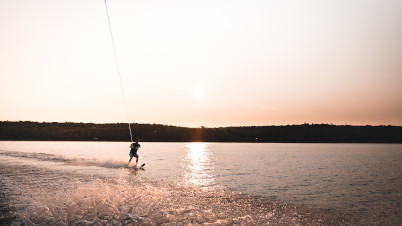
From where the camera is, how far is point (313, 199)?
12.8 meters

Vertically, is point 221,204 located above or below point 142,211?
below

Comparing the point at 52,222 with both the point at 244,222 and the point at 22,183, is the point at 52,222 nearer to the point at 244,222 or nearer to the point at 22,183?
the point at 244,222

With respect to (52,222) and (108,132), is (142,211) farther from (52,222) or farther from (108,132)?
(108,132)

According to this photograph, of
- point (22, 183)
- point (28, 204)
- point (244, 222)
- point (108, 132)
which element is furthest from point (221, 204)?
point (108, 132)

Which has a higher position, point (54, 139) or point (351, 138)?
point (54, 139)

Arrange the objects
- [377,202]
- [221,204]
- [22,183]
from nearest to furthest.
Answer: [221,204]
[377,202]
[22,183]

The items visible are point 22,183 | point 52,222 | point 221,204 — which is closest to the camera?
point 52,222

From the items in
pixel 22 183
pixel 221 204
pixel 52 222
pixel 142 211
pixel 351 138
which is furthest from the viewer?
pixel 351 138

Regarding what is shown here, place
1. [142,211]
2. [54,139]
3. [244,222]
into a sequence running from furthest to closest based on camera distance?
[54,139] < [142,211] < [244,222]

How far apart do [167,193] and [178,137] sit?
132 m

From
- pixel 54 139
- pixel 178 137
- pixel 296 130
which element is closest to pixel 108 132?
pixel 54 139

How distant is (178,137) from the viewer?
144000mm

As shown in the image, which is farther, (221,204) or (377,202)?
(377,202)

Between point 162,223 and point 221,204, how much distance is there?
3.58 meters
